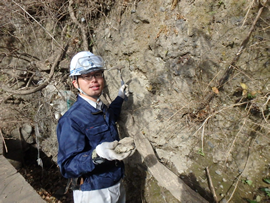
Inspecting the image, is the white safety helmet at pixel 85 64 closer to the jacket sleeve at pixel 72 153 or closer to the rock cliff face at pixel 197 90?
the jacket sleeve at pixel 72 153

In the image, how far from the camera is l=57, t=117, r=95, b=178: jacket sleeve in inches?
53.0

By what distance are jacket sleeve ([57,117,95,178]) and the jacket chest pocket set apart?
0.07m

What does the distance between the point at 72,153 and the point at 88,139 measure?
23cm

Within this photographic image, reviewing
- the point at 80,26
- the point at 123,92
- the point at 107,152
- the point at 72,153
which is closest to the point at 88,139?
the point at 72,153

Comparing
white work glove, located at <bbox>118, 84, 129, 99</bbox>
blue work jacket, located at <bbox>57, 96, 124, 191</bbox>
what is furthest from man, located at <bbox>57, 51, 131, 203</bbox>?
white work glove, located at <bbox>118, 84, 129, 99</bbox>

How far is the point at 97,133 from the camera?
1.61 metres

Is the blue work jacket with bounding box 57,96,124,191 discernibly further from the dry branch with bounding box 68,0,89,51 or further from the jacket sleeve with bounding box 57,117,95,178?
the dry branch with bounding box 68,0,89,51

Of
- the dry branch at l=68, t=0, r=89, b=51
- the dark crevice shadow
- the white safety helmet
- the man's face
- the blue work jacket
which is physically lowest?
the dark crevice shadow

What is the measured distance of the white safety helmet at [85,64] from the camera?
1.64m

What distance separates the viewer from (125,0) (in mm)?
3047

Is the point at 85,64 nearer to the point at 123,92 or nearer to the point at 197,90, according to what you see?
the point at 123,92

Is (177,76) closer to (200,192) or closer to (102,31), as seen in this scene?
(200,192)

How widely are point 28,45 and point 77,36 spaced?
178 cm

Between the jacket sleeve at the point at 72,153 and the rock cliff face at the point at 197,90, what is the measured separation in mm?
1218
